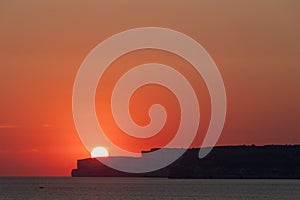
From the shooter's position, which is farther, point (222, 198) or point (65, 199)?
point (222, 198)

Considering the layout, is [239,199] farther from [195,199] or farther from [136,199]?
[136,199]

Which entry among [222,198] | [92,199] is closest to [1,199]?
[92,199]

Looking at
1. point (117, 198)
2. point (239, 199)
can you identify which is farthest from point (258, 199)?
point (117, 198)

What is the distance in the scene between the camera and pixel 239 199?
Answer: 557ft

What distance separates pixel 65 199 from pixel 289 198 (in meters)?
45.6

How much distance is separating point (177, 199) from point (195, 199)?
405 centimetres

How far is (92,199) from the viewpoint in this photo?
16462 centimetres

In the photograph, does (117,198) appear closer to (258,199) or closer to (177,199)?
(177,199)

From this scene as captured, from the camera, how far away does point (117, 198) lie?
170 meters

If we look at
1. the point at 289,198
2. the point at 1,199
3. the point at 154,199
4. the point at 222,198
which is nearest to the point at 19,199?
the point at 1,199

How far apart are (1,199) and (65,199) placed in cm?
1244

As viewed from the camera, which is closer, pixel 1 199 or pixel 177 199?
pixel 1 199

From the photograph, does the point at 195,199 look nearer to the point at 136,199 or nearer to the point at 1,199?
the point at 136,199

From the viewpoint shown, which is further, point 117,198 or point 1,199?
point 117,198
